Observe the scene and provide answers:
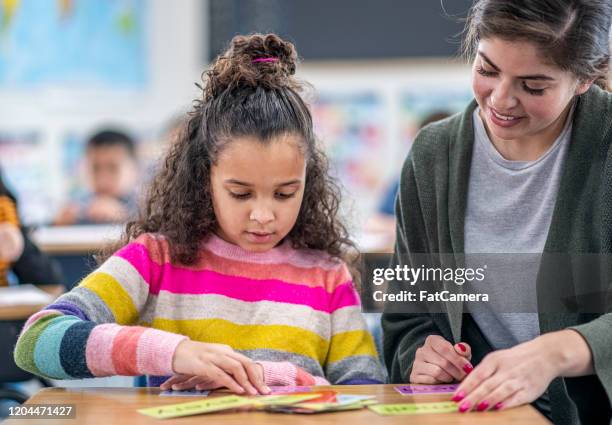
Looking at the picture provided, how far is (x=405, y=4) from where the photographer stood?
580 centimetres

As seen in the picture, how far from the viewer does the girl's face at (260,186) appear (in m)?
1.61

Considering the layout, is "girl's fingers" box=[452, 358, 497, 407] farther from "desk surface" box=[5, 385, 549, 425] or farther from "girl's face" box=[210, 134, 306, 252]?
"girl's face" box=[210, 134, 306, 252]

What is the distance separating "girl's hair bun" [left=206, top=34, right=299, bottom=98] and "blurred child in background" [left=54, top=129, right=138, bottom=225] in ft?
10.8

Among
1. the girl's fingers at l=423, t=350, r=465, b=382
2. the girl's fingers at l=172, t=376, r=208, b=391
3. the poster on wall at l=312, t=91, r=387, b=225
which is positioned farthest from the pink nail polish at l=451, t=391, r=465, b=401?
the poster on wall at l=312, t=91, r=387, b=225

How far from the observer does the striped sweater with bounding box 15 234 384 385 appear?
5.13 ft

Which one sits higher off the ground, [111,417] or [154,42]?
[154,42]

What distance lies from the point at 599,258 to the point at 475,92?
14.0 inches

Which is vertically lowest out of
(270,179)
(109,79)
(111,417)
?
(111,417)

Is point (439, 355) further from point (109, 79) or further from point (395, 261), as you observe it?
point (109, 79)

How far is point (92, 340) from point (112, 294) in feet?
0.50

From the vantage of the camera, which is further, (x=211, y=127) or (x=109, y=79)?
(x=109, y=79)

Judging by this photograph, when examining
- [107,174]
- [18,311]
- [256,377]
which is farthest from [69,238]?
[256,377]

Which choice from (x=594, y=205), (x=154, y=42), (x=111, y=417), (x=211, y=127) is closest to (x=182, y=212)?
(x=211, y=127)

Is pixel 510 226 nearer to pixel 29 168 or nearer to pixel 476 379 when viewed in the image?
pixel 476 379
